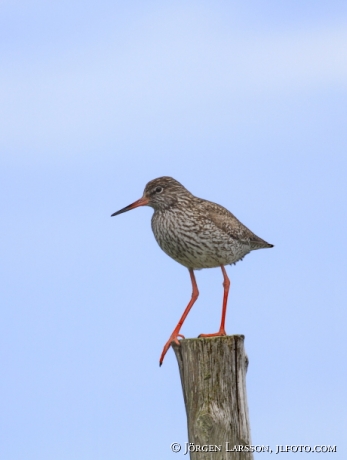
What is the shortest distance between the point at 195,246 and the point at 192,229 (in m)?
0.25

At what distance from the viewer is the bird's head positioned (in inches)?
500

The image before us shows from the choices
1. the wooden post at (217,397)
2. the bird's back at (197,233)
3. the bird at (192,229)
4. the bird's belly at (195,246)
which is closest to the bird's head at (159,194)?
the bird at (192,229)

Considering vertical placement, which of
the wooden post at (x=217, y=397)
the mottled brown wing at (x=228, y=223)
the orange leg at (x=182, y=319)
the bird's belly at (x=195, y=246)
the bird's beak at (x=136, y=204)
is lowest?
the wooden post at (x=217, y=397)

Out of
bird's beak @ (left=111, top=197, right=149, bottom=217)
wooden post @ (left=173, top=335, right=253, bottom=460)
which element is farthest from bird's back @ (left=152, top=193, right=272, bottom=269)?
wooden post @ (left=173, top=335, right=253, bottom=460)

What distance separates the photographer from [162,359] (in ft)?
36.7

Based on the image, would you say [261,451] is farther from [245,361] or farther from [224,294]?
[224,294]

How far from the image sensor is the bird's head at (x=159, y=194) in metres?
12.7

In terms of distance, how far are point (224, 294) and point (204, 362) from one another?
138 inches

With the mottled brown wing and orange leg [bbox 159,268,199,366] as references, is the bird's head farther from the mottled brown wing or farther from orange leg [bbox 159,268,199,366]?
orange leg [bbox 159,268,199,366]

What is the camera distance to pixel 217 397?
908 centimetres

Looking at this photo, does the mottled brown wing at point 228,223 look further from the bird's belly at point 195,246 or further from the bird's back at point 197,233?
the bird's belly at point 195,246

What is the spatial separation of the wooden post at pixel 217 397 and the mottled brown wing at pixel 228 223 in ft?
11.6

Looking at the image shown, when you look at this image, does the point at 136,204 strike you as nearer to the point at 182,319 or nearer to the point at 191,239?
the point at 191,239

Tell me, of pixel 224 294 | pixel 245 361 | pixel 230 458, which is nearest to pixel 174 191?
pixel 224 294
